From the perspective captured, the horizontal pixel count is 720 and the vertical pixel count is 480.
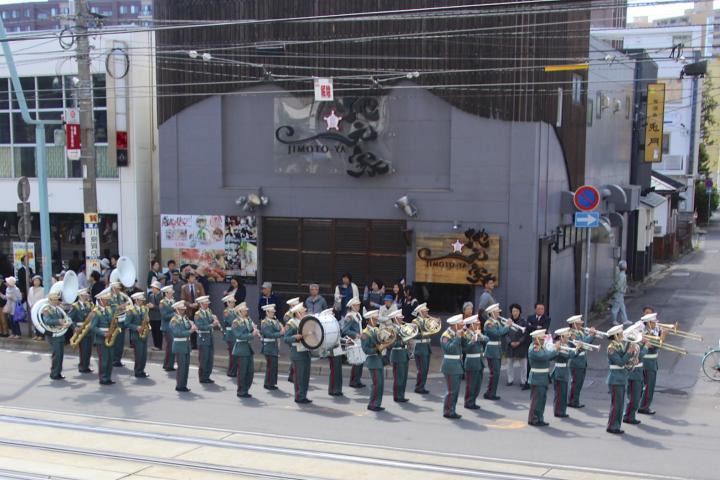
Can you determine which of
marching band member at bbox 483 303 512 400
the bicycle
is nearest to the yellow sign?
the bicycle

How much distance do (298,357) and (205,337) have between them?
7.01ft

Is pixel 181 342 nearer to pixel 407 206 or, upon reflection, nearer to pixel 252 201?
pixel 252 201

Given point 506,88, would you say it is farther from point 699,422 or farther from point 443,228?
point 699,422

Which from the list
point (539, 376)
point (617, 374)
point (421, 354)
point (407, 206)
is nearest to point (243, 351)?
point (421, 354)

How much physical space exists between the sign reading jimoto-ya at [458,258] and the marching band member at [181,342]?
17.7ft

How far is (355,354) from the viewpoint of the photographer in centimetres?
1398

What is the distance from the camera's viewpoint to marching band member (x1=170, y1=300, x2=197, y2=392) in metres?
14.0

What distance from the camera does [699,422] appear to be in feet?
39.2

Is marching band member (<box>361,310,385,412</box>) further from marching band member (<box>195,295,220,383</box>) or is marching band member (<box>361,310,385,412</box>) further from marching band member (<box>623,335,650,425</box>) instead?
marching band member (<box>623,335,650,425</box>)

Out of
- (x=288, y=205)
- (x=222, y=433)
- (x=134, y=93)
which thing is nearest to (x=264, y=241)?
(x=288, y=205)

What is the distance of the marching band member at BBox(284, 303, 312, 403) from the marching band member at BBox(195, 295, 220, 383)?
164 centimetres

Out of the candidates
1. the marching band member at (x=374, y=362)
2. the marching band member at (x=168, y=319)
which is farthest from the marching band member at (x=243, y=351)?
the marching band member at (x=374, y=362)

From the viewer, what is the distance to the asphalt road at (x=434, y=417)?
10250 millimetres

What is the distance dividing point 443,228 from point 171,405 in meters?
7.16
